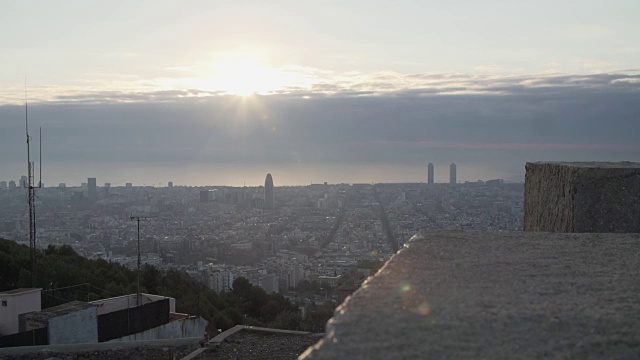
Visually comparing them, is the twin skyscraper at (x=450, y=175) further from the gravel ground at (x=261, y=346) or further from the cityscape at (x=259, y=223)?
the gravel ground at (x=261, y=346)

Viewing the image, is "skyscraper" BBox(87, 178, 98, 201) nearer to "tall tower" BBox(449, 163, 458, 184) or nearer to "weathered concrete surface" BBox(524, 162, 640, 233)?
"tall tower" BBox(449, 163, 458, 184)

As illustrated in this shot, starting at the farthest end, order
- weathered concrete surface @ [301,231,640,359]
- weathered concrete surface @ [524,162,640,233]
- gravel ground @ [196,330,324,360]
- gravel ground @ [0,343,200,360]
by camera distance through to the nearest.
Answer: gravel ground @ [0,343,200,360] → gravel ground @ [196,330,324,360] → weathered concrete surface @ [524,162,640,233] → weathered concrete surface @ [301,231,640,359]

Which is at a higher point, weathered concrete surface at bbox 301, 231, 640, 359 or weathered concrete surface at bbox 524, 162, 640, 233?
weathered concrete surface at bbox 524, 162, 640, 233

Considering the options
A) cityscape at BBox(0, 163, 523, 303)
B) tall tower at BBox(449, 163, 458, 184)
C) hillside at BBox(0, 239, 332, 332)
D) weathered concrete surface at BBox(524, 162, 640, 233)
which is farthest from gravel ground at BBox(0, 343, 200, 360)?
tall tower at BBox(449, 163, 458, 184)

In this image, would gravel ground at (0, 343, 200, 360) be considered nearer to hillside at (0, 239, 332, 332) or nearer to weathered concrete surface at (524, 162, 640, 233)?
hillside at (0, 239, 332, 332)

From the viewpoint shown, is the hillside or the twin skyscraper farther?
the twin skyscraper

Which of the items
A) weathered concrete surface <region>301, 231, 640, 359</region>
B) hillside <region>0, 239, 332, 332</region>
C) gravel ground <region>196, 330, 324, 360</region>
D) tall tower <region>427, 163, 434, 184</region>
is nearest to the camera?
weathered concrete surface <region>301, 231, 640, 359</region>
